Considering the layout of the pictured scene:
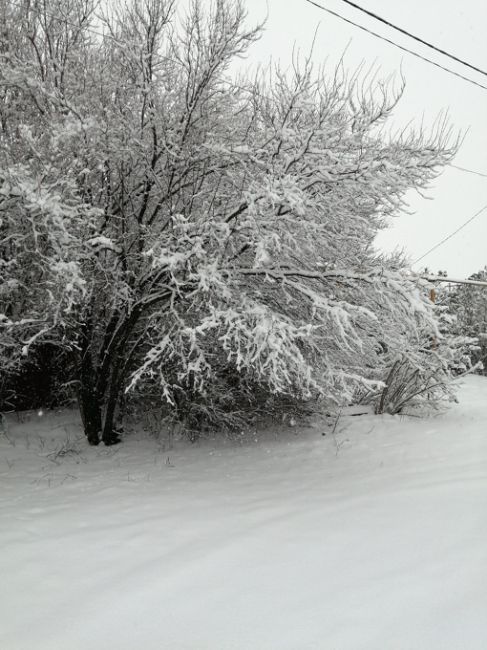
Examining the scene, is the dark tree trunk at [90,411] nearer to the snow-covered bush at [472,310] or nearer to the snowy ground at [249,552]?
the snowy ground at [249,552]

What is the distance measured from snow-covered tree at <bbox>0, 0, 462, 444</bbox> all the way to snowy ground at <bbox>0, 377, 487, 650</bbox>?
1.11m

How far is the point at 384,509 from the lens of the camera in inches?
154

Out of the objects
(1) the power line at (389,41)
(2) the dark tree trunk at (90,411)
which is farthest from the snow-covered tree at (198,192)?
→ (1) the power line at (389,41)

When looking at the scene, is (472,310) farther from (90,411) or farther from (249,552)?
(249,552)

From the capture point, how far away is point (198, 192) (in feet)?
19.4

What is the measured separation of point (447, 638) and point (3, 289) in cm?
474

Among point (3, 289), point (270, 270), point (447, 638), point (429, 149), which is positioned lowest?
point (447, 638)

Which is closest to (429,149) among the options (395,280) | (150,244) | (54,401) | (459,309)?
(395,280)

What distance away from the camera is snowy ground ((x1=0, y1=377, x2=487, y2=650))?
2.42 m

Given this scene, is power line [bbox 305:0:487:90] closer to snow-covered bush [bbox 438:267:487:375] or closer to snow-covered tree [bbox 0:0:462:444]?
snow-covered tree [bbox 0:0:462:444]

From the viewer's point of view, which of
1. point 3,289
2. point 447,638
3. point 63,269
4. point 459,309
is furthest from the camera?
point 459,309

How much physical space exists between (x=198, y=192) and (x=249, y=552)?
4066 millimetres

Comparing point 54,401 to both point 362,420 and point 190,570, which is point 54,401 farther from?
point 190,570

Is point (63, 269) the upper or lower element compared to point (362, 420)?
upper
